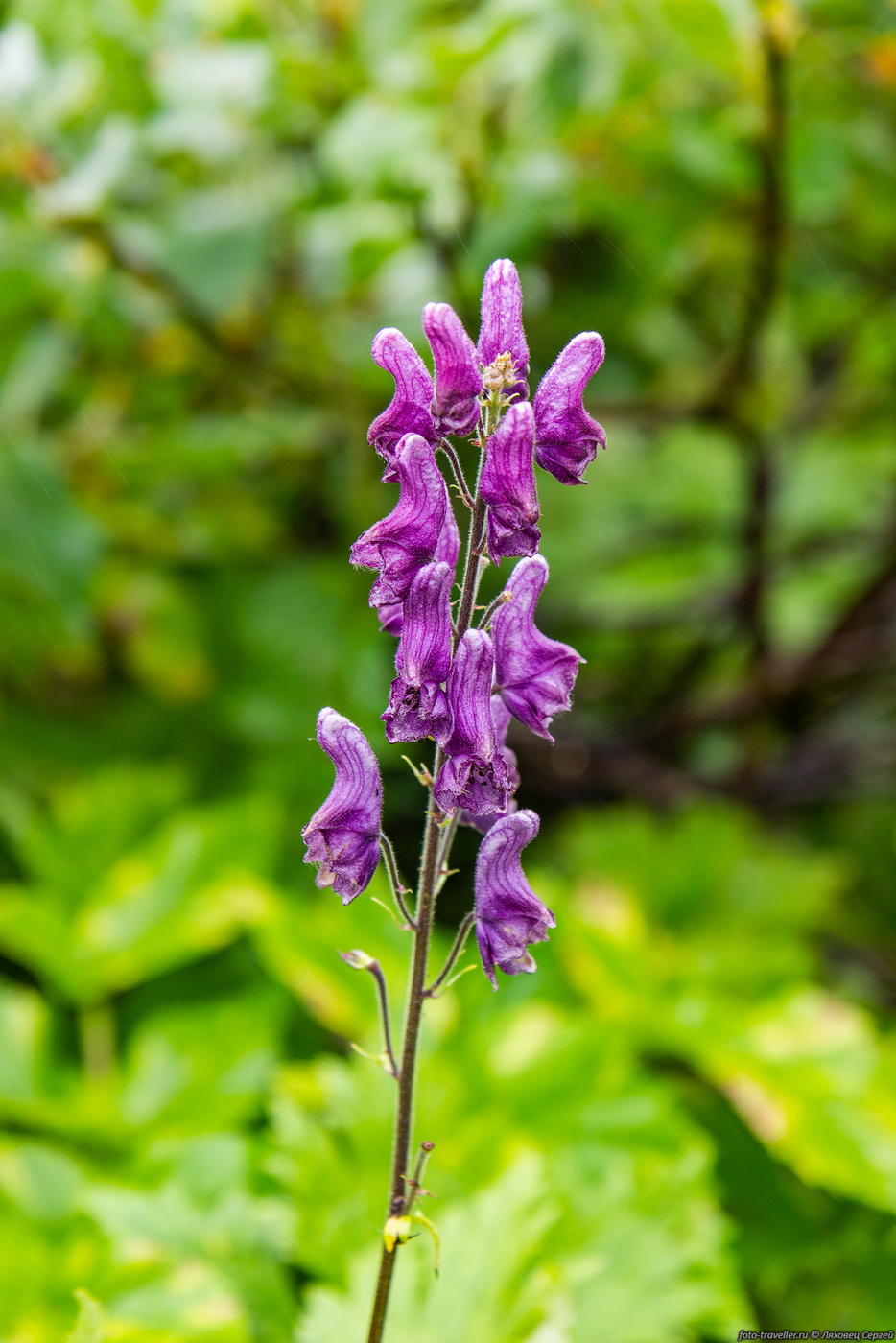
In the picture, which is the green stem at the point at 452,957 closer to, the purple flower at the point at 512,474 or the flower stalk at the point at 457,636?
the flower stalk at the point at 457,636

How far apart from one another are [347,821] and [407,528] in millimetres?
282

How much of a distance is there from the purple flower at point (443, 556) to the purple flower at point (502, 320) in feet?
0.47

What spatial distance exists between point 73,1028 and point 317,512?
175 centimetres

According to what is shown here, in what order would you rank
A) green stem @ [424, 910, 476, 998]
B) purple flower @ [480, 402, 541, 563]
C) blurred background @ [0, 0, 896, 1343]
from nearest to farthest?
1. purple flower @ [480, 402, 541, 563]
2. green stem @ [424, 910, 476, 998]
3. blurred background @ [0, 0, 896, 1343]

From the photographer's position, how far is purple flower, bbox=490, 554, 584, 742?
100 cm

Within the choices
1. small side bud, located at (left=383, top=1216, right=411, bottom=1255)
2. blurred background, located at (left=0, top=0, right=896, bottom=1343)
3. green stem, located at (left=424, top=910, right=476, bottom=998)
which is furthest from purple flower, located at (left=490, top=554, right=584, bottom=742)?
blurred background, located at (left=0, top=0, right=896, bottom=1343)

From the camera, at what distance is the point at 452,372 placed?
912mm

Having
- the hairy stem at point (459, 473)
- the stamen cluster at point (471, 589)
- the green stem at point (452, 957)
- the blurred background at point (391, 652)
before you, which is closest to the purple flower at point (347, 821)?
the stamen cluster at point (471, 589)

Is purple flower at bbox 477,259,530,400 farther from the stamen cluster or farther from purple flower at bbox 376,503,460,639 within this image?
purple flower at bbox 376,503,460,639

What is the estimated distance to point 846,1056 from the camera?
2.04 metres

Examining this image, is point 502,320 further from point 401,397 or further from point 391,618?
point 391,618

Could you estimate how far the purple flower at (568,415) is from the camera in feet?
3.14

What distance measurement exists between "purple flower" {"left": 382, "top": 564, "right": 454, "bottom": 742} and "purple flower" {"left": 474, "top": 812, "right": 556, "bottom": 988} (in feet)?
0.46

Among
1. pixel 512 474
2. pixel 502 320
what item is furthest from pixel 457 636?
pixel 502 320
